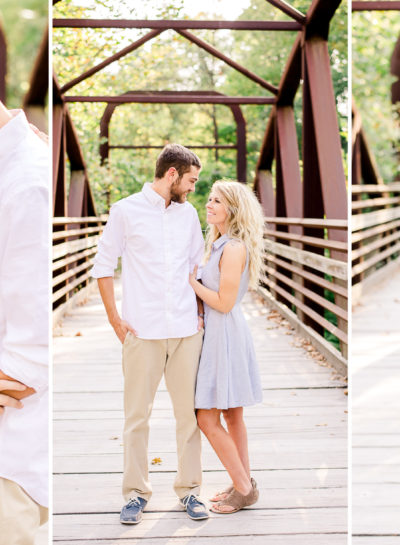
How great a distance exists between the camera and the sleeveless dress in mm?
1853

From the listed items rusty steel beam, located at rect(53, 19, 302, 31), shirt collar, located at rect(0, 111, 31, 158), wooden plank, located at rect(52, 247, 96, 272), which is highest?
rusty steel beam, located at rect(53, 19, 302, 31)

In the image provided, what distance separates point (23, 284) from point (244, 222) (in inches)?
28.7

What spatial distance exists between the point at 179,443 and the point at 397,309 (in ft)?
17.3

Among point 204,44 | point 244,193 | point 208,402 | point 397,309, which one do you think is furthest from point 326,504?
point 397,309

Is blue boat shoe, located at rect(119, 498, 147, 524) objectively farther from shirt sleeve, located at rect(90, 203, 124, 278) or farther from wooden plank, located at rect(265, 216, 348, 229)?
wooden plank, located at rect(265, 216, 348, 229)

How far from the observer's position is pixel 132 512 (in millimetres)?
1752

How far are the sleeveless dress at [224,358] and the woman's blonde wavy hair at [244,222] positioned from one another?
21 millimetres

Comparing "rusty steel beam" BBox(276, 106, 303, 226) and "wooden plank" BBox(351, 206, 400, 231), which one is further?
"wooden plank" BBox(351, 206, 400, 231)

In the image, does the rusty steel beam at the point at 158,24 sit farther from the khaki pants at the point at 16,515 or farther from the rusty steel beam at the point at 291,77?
the khaki pants at the point at 16,515

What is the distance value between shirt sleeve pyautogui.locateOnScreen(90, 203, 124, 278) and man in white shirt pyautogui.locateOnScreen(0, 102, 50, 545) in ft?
1.20

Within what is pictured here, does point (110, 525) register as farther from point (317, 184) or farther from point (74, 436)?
point (317, 184)

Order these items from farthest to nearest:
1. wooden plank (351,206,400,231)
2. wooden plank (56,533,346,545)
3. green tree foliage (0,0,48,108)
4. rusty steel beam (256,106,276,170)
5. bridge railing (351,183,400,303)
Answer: bridge railing (351,183,400,303)
wooden plank (351,206,400,231)
rusty steel beam (256,106,276,170)
wooden plank (56,533,346,545)
green tree foliage (0,0,48,108)

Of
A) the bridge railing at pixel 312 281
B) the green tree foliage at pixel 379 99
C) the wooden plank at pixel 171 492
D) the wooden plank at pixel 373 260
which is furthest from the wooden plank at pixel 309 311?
the wooden plank at pixel 373 260

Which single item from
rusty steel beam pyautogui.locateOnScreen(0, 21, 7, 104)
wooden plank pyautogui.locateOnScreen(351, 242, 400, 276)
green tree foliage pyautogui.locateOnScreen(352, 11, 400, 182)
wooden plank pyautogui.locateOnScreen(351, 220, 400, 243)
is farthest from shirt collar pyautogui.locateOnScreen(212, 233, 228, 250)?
wooden plank pyautogui.locateOnScreen(351, 220, 400, 243)
